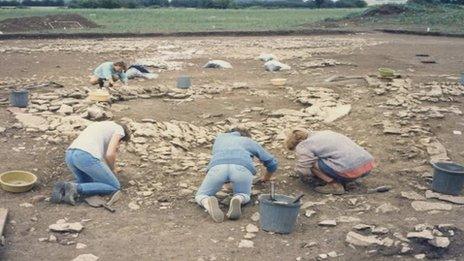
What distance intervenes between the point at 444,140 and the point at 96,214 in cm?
526

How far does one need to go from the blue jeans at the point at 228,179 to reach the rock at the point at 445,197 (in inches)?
83.1

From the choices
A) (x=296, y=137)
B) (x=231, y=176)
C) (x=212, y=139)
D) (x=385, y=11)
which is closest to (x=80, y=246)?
(x=231, y=176)

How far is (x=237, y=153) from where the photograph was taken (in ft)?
17.7

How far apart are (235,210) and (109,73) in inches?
240

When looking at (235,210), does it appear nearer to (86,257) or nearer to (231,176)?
(231,176)

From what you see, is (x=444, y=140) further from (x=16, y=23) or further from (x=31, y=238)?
(x=16, y=23)

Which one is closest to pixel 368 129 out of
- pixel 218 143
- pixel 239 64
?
pixel 218 143

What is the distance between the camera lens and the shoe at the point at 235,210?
511 centimetres

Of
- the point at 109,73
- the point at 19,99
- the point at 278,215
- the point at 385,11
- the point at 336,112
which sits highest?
the point at 385,11

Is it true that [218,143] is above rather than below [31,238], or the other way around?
above

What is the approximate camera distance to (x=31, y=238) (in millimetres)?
4809

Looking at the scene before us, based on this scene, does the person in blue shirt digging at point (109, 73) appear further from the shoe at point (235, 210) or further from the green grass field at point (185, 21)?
the green grass field at point (185, 21)

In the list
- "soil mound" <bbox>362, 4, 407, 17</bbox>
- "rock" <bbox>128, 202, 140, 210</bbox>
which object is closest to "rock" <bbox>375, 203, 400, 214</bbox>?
"rock" <bbox>128, 202, 140, 210</bbox>

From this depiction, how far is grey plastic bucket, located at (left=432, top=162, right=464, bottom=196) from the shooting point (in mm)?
5684
